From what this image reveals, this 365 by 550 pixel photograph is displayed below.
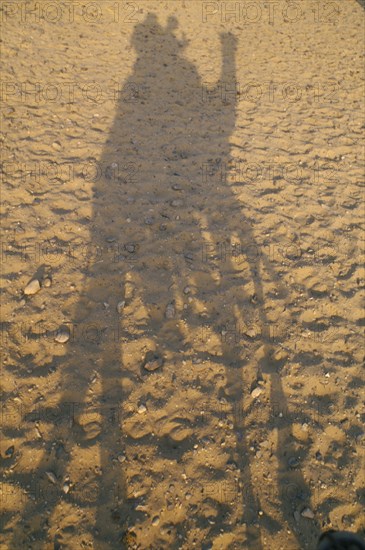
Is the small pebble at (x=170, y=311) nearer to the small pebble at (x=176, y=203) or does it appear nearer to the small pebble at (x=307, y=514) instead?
the small pebble at (x=176, y=203)

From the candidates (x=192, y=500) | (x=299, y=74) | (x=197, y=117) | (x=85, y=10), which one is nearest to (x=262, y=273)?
(x=192, y=500)

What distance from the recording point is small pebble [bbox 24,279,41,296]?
3627 mm

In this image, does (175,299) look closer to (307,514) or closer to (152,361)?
(152,361)

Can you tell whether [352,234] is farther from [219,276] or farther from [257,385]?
[257,385]

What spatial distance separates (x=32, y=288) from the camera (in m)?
3.63

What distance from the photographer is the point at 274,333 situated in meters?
3.59

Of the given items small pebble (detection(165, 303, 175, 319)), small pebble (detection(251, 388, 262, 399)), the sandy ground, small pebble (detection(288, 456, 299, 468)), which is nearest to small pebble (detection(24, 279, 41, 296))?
the sandy ground

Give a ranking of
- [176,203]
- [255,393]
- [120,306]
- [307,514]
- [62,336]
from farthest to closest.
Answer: [176,203]
[120,306]
[62,336]
[255,393]
[307,514]

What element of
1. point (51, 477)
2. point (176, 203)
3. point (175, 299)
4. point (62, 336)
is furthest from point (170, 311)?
point (51, 477)

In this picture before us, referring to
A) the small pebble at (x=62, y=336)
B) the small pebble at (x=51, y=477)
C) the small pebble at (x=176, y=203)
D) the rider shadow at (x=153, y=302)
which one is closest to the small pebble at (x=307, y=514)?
the rider shadow at (x=153, y=302)

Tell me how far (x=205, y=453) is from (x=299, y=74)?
274 inches

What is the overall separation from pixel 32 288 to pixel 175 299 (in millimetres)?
1431

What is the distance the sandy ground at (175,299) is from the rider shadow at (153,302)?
0.06ft

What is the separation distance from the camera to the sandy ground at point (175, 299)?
2.68 metres
